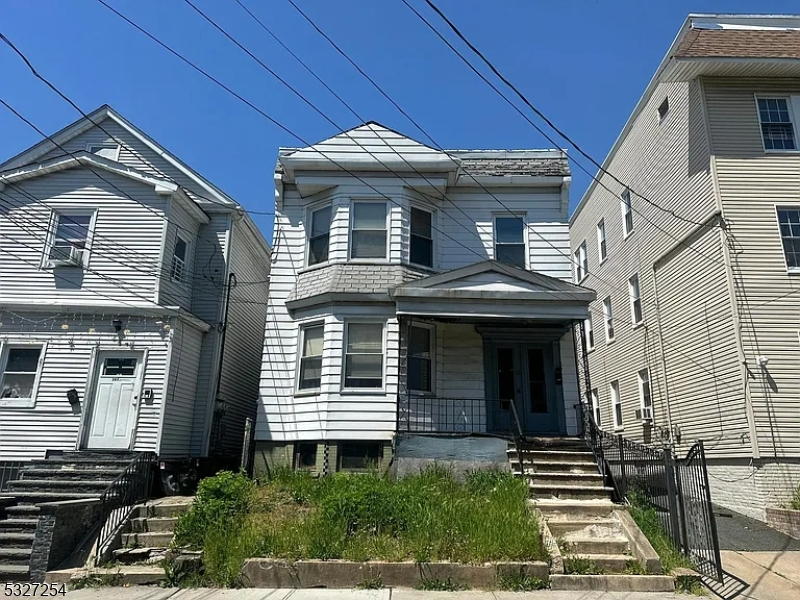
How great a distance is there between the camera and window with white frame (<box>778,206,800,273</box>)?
1193 centimetres

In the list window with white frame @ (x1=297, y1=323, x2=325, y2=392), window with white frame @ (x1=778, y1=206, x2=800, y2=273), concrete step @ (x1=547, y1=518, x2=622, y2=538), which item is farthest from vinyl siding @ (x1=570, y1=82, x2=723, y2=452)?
window with white frame @ (x1=297, y1=323, x2=325, y2=392)

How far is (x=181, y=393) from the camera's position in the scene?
484 inches

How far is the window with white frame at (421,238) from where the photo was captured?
12.5 m

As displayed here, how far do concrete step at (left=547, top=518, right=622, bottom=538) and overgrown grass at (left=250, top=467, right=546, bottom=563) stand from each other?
392mm

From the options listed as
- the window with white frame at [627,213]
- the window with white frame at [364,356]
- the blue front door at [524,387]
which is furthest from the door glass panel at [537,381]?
the window with white frame at [627,213]

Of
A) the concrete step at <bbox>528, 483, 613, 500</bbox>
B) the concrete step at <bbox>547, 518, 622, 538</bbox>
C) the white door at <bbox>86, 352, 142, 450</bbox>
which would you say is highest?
the white door at <bbox>86, 352, 142, 450</bbox>

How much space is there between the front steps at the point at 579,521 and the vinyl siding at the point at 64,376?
7.53m

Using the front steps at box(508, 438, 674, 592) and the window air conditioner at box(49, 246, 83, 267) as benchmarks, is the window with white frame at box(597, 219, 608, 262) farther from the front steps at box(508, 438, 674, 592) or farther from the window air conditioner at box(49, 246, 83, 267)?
the window air conditioner at box(49, 246, 83, 267)

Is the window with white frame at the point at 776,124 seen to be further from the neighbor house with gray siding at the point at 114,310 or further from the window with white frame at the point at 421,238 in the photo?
the neighbor house with gray siding at the point at 114,310

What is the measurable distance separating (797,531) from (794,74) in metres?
10.4

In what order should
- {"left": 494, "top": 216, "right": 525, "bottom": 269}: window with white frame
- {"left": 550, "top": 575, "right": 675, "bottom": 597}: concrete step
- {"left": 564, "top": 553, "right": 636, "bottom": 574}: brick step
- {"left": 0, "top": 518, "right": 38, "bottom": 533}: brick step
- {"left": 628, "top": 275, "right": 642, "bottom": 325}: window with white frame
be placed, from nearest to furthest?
{"left": 550, "top": 575, "right": 675, "bottom": 597}: concrete step < {"left": 564, "top": 553, "right": 636, "bottom": 574}: brick step < {"left": 0, "top": 518, "right": 38, "bottom": 533}: brick step < {"left": 494, "top": 216, "right": 525, "bottom": 269}: window with white frame < {"left": 628, "top": 275, "right": 642, "bottom": 325}: window with white frame

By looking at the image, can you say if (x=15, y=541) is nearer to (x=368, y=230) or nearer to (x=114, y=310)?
(x=114, y=310)

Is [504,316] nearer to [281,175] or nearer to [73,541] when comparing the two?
[281,175]

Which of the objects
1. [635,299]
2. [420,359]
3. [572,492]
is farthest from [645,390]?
[572,492]
